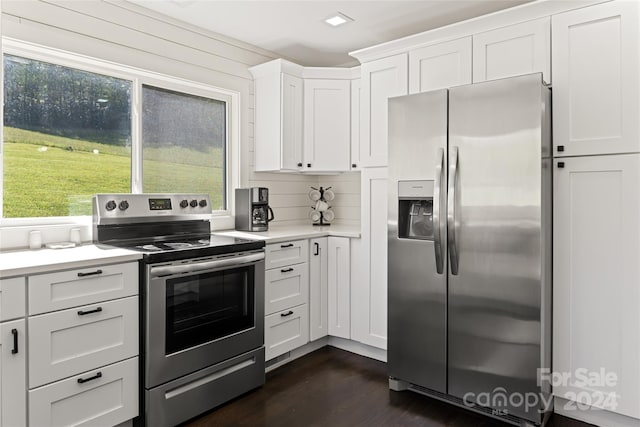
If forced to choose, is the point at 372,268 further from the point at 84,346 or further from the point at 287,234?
the point at 84,346

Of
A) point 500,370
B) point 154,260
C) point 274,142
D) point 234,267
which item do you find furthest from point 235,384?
point 274,142

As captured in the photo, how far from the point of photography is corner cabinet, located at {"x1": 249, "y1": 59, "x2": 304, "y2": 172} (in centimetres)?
346

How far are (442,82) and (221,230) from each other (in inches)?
79.9

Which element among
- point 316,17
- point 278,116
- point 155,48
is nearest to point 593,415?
point 278,116

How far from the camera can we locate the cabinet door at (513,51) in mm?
2414

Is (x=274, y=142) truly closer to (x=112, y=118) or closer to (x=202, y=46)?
(x=202, y=46)

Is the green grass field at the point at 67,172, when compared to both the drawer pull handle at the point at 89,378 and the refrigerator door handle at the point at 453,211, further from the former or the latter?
the refrigerator door handle at the point at 453,211

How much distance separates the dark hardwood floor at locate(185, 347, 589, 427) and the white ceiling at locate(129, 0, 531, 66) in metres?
2.58

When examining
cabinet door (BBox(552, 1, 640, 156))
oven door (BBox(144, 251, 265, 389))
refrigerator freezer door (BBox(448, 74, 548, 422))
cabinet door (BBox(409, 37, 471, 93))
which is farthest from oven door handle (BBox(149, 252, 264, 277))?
cabinet door (BBox(552, 1, 640, 156))

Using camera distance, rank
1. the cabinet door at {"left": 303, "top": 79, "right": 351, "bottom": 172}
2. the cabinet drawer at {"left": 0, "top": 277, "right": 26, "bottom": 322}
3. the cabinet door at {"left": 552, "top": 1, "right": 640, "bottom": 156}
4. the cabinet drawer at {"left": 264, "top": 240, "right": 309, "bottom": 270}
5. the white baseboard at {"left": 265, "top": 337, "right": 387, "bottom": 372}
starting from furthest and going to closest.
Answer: the cabinet door at {"left": 303, "top": 79, "right": 351, "bottom": 172} < the white baseboard at {"left": 265, "top": 337, "right": 387, "bottom": 372} < the cabinet drawer at {"left": 264, "top": 240, "right": 309, "bottom": 270} < the cabinet door at {"left": 552, "top": 1, "right": 640, "bottom": 156} < the cabinet drawer at {"left": 0, "top": 277, "right": 26, "bottom": 322}

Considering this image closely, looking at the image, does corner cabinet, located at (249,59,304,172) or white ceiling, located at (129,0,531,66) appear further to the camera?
corner cabinet, located at (249,59,304,172)

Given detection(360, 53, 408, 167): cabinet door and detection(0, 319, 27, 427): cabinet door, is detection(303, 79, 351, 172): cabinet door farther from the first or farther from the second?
detection(0, 319, 27, 427): cabinet door

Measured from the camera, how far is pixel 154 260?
2209mm

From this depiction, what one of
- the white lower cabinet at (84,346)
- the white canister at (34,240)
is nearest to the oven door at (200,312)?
the white lower cabinet at (84,346)
